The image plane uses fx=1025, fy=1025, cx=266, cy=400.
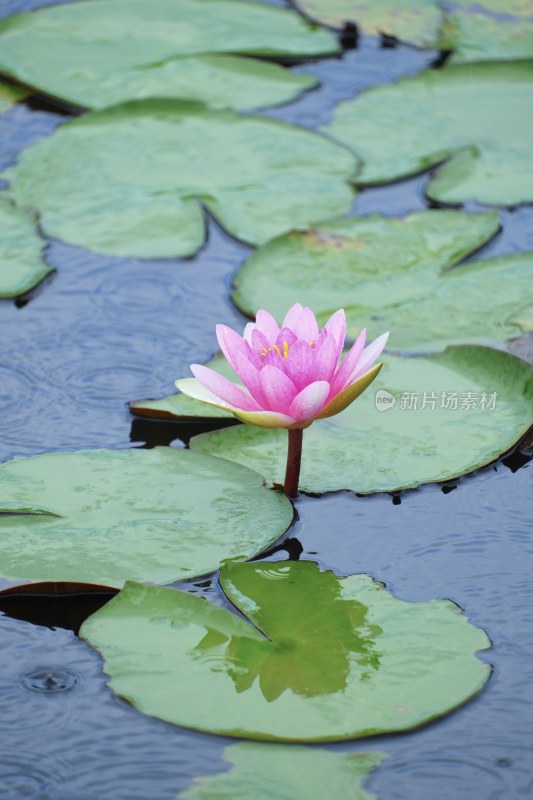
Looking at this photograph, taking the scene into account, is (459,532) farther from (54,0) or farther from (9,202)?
(54,0)

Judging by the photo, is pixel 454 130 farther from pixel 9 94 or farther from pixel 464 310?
pixel 9 94

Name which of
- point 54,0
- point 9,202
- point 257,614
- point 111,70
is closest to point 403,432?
point 257,614

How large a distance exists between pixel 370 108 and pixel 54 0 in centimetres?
164

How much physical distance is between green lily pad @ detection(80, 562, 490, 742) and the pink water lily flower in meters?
0.29

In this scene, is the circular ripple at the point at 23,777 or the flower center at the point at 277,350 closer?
the circular ripple at the point at 23,777

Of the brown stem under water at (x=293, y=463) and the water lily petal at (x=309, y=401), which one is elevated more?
the water lily petal at (x=309, y=401)

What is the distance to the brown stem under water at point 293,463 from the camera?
191 cm

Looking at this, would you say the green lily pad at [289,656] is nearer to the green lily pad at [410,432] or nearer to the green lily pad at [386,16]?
the green lily pad at [410,432]

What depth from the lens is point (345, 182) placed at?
317cm

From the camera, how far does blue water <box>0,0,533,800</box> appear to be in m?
1.48

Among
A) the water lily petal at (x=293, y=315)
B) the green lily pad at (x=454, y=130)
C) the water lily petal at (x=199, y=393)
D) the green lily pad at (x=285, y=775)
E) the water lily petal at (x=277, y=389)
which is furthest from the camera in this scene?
the green lily pad at (x=454, y=130)

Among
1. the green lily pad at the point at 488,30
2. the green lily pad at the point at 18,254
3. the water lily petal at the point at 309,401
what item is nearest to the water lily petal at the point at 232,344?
the water lily petal at the point at 309,401

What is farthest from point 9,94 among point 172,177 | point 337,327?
point 337,327

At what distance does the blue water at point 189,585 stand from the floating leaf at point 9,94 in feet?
3.24
